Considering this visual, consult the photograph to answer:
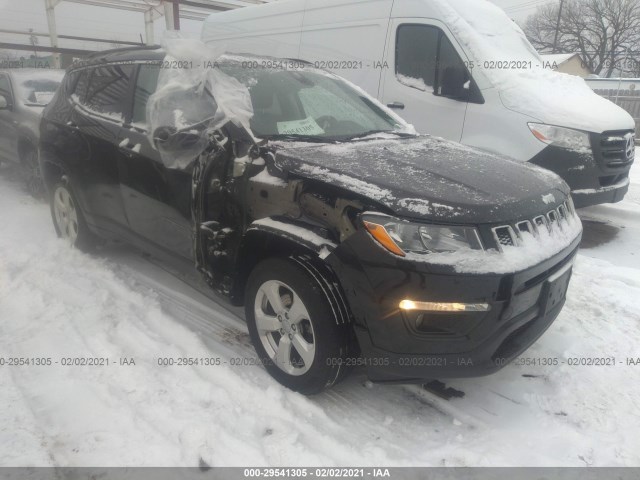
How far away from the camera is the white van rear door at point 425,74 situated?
519cm

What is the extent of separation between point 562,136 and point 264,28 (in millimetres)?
4666

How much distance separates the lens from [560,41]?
50.4 m

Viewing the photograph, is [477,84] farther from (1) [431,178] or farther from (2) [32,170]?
(2) [32,170]

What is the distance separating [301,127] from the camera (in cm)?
303

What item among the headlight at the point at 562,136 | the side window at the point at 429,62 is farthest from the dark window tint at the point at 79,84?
the headlight at the point at 562,136

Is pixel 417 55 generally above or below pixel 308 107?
above

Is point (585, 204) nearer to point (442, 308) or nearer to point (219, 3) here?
point (442, 308)

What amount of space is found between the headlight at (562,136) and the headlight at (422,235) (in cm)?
323

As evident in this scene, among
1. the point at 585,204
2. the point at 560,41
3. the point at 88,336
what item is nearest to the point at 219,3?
the point at 585,204

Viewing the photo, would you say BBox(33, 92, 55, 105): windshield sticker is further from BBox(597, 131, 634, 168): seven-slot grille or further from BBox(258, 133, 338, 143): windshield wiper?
BBox(597, 131, 634, 168): seven-slot grille

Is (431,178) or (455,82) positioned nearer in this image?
(431,178)

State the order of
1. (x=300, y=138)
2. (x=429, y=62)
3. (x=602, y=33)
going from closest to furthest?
(x=300, y=138)
(x=429, y=62)
(x=602, y=33)

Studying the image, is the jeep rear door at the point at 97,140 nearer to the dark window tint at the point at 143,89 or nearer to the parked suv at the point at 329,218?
the parked suv at the point at 329,218

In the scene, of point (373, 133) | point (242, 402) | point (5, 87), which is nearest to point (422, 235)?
point (242, 402)
